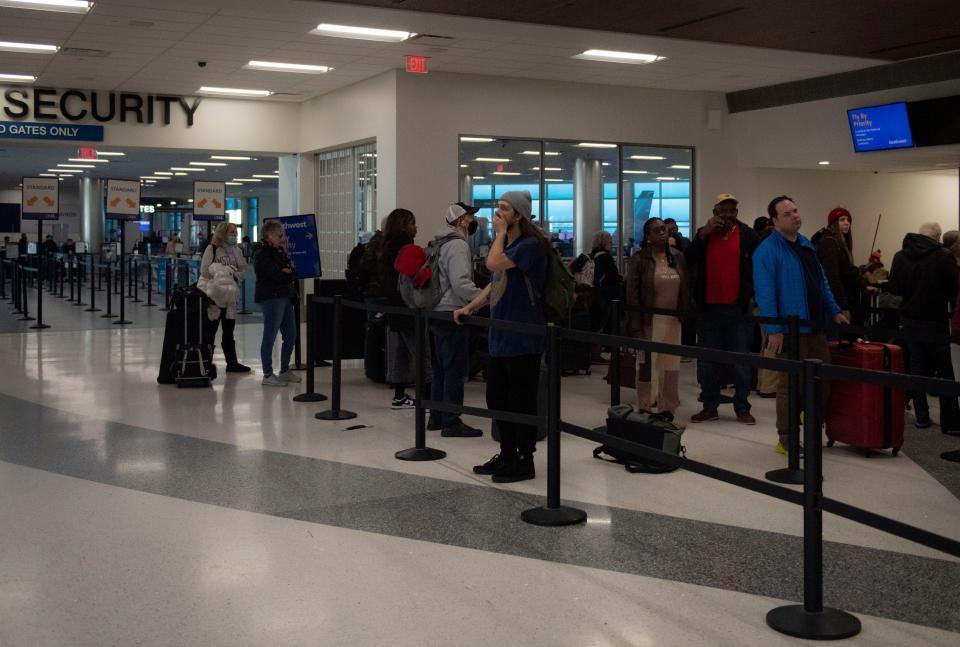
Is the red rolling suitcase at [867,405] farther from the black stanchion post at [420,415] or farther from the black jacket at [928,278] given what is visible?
the black stanchion post at [420,415]

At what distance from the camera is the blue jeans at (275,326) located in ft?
33.5

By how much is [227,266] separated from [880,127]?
7927mm

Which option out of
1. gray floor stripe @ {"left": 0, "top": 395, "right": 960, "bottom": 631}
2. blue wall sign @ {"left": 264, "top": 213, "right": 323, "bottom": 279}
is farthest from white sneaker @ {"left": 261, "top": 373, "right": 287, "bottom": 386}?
gray floor stripe @ {"left": 0, "top": 395, "right": 960, "bottom": 631}

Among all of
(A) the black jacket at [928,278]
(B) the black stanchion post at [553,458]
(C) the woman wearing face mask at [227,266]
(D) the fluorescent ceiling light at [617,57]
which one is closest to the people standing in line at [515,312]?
(B) the black stanchion post at [553,458]

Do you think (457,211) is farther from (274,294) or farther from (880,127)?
(880,127)

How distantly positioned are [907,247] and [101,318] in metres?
13.7

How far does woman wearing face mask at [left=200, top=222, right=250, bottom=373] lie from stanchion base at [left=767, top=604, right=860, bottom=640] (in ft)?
25.3

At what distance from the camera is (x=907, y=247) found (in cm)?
859

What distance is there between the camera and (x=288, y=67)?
13008mm

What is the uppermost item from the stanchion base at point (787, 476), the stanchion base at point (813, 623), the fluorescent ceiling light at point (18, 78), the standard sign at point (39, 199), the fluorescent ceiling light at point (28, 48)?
the fluorescent ceiling light at point (18, 78)

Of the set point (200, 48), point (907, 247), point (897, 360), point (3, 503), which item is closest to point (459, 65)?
point (200, 48)

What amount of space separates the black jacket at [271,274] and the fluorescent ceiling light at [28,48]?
3846 mm

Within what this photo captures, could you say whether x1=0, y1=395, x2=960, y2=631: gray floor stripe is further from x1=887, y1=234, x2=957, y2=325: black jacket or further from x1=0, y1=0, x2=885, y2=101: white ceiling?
x1=0, y1=0, x2=885, y2=101: white ceiling

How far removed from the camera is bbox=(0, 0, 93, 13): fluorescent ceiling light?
960 centimetres
